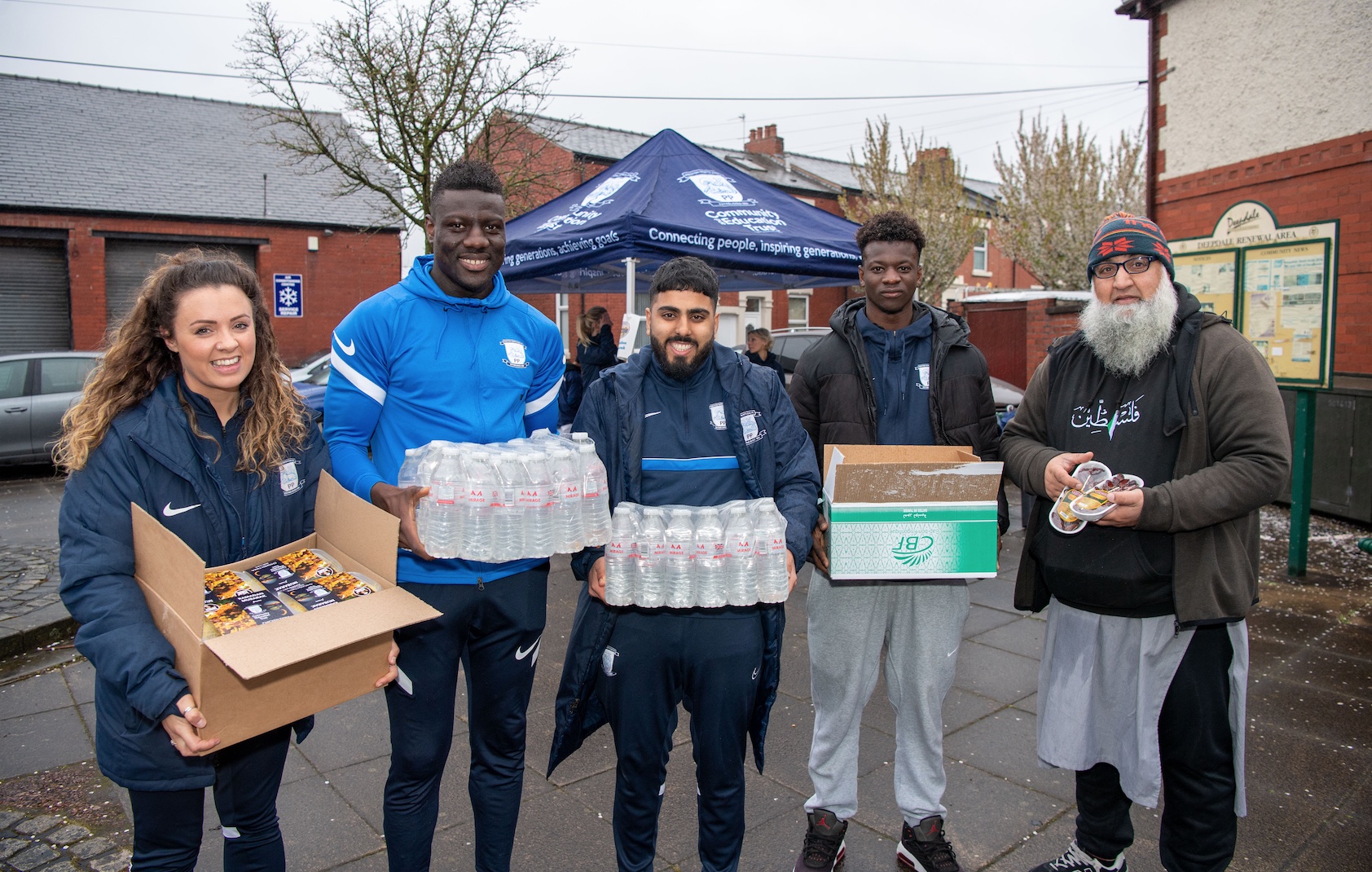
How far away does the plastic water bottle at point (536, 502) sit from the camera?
7.72 feet

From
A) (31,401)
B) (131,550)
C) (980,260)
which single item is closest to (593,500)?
(131,550)

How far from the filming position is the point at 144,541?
204cm

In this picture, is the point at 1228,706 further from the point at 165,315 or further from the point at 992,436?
the point at 165,315

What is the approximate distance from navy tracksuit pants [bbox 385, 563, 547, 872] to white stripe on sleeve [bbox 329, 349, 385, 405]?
61 centimetres

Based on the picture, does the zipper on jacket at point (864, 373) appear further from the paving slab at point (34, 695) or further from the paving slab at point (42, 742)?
the paving slab at point (34, 695)

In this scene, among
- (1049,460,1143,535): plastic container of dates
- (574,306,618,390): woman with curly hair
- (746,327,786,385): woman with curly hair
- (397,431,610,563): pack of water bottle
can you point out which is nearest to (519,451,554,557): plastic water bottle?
(397,431,610,563): pack of water bottle

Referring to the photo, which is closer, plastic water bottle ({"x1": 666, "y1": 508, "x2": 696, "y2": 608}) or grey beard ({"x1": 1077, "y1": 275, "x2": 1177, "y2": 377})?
plastic water bottle ({"x1": 666, "y1": 508, "x2": 696, "y2": 608})

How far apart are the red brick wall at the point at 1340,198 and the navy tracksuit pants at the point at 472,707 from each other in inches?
344

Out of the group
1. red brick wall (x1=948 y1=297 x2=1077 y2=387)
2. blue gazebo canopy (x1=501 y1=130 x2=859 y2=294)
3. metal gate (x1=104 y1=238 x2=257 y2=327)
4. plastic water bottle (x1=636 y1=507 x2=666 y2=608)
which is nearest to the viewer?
plastic water bottle (x1=636 y1=507 x2=666 y2=608)

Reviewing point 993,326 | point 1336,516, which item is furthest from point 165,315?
point 993,326

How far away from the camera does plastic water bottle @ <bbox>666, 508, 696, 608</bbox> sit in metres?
2.40

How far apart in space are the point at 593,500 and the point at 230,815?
1.34m

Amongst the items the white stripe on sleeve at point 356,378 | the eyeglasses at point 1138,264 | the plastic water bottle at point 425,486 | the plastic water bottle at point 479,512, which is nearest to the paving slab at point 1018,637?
the eyeglasses at point 1138,264

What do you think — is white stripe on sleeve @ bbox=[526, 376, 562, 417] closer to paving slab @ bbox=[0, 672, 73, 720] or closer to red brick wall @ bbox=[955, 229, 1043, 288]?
paving slab @ bbox=[0, 672, 73, 720]
